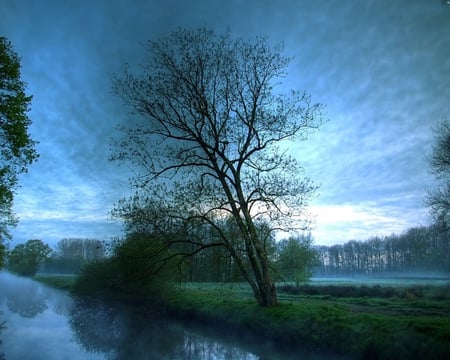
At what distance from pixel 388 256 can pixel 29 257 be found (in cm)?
11581

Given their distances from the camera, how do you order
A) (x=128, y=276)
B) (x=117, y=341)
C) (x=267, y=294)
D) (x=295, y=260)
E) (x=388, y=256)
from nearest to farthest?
(x=117, y=341) < (x=267, y=294) < (x=295, y=260) < (x=128, y=276) < (x=388, y=256)

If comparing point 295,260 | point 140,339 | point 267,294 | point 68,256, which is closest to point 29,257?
point 68,256

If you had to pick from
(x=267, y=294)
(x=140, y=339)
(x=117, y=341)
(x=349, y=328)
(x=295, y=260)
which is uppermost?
(x=295, y=260)

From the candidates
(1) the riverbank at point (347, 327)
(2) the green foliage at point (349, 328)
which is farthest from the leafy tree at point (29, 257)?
(2) the green foliage at point (349, 328)

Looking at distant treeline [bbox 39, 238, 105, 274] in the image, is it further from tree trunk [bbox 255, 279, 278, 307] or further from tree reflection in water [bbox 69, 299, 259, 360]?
tree trunk [bbox 255, 279, 278, 307]

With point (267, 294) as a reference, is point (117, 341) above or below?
below

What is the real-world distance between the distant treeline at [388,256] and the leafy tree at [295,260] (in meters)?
24.6

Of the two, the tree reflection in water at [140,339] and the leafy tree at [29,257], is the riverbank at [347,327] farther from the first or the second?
the leafy tree at [29,257]

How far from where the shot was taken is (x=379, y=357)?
1234 cm

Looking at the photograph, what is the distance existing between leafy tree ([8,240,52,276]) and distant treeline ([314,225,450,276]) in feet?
276

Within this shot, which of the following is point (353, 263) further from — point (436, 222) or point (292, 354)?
point (292, 354)

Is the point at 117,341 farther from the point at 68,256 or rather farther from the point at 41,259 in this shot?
the point at 68,256

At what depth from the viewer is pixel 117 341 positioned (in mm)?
18859

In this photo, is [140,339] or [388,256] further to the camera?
[388,256]
